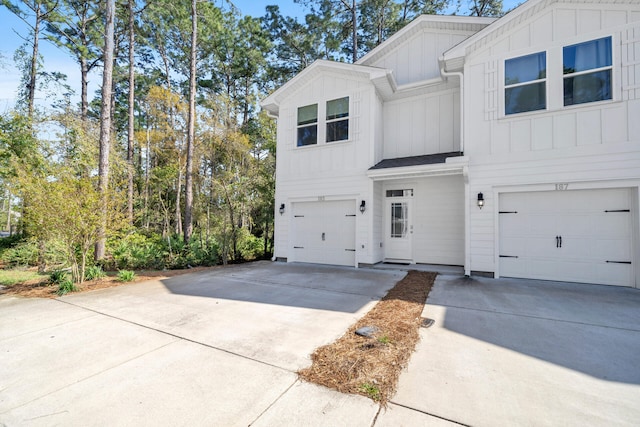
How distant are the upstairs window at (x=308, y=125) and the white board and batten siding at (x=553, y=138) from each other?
14.5 ft

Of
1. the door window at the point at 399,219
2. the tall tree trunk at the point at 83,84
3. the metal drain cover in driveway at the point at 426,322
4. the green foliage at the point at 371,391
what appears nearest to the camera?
the green foliage at the point at 371,391

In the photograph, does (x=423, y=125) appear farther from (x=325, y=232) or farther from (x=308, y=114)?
(x=325, y=232)

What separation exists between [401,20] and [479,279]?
15872 millimetres

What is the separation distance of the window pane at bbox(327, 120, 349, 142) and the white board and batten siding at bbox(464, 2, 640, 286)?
10.9ft

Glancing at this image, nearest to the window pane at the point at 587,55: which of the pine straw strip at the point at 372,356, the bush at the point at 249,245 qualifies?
the pine straw strip at the point at 372,356

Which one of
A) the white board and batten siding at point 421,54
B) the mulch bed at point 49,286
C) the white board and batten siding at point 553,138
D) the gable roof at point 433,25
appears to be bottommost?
the mulch bed at point 49,286

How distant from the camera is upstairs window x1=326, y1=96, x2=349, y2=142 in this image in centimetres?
889

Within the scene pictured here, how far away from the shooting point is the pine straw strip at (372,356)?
2412mm

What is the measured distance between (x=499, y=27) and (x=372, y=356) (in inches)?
319

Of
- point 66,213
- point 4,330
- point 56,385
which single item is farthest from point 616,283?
point 66,213

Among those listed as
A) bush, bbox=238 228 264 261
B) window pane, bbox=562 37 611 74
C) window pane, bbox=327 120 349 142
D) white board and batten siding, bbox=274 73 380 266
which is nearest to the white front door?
white board and batten siding, bbox=274 73 380 266

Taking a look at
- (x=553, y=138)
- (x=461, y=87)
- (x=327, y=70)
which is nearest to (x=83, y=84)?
(x=327, y=70)

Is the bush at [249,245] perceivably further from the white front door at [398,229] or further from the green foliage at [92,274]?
the white front door at [398,229]

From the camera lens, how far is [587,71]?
20.2 ft
